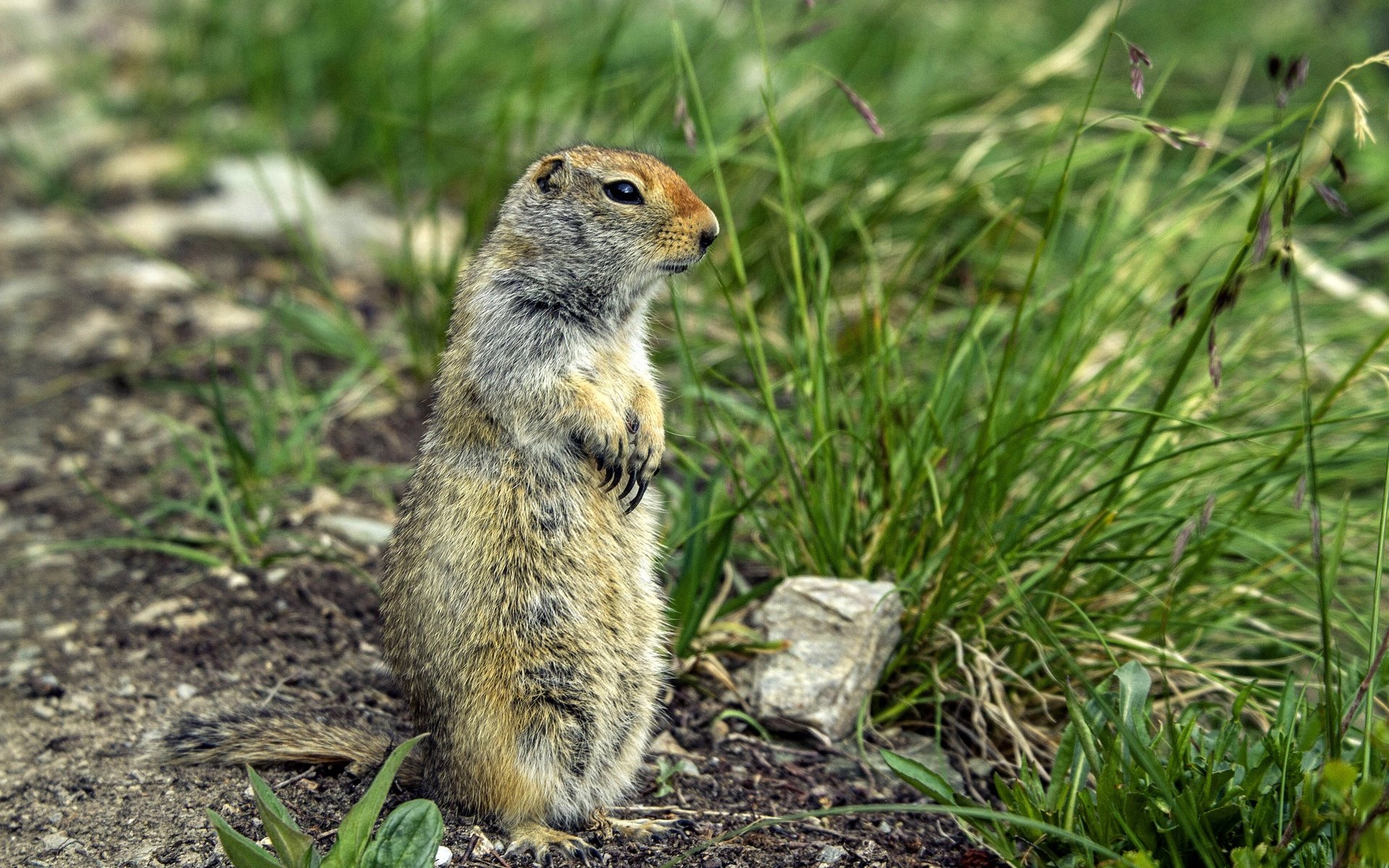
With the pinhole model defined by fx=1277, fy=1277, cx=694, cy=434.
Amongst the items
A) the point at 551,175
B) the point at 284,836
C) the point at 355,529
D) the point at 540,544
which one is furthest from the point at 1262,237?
the point at 355,529

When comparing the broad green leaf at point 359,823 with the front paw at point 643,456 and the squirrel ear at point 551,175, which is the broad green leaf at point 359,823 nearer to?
the front paw at point 643,456

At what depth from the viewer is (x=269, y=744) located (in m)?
2.89

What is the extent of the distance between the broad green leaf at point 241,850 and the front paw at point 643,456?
112 cm

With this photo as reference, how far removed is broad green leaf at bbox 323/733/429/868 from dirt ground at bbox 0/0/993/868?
43 centimetres

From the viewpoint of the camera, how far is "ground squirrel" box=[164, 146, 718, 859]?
282cm

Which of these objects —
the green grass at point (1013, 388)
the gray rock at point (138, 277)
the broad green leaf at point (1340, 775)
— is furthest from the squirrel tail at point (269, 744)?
the gray rock at point (138, 277)

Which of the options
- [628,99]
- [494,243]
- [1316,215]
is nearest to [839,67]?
[628,99]

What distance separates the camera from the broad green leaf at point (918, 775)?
8.28 ft

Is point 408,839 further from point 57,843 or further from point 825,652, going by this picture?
point 825,652

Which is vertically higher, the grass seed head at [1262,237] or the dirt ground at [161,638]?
the grass seed head at [1262,237]

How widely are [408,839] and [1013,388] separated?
107 inches

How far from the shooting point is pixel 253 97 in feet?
21.4

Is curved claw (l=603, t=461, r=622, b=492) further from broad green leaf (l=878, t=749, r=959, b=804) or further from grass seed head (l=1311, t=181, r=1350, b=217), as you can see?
grass seed head (l=1311, t=181, r=1350, b=217)

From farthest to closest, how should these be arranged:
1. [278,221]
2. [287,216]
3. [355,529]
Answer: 1. [287,216]
2. [278,221]
3. [355,529]
